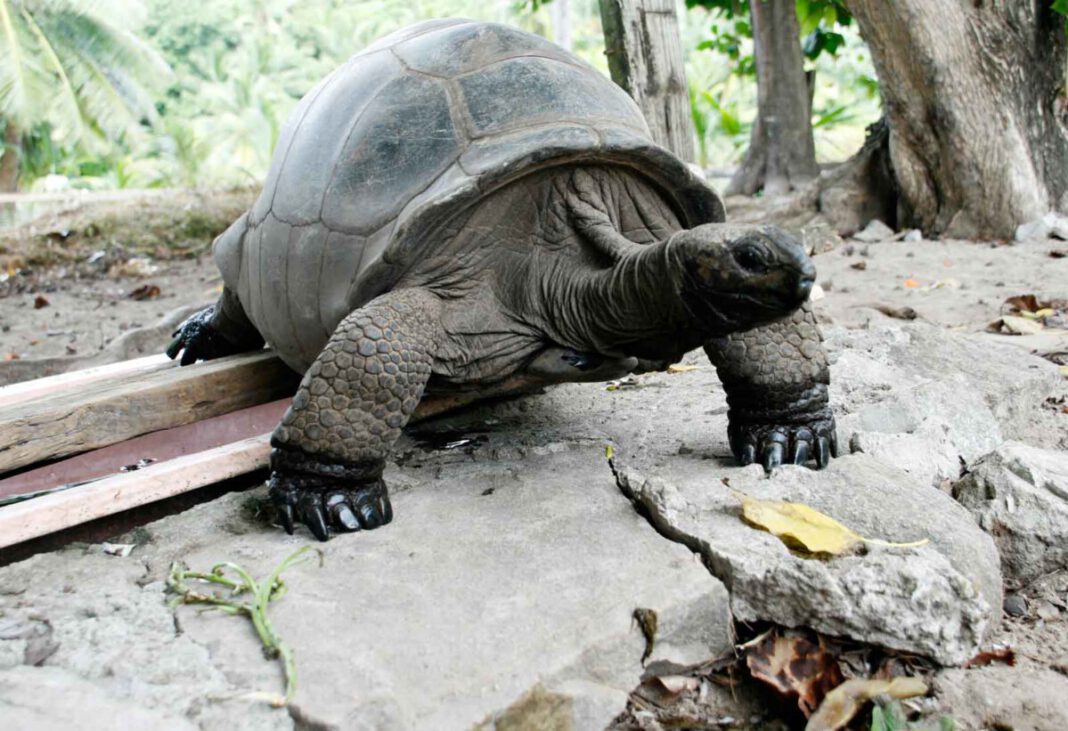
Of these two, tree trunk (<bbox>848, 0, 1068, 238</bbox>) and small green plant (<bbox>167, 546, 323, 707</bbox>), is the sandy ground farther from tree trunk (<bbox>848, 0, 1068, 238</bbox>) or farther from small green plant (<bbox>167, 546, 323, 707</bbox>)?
small green plant (<bbox>167, 546, 323, 707</bbox>)

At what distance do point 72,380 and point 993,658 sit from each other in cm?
310

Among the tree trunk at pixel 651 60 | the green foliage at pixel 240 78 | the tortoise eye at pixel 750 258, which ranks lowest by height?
the green foliage at pixel 240 78

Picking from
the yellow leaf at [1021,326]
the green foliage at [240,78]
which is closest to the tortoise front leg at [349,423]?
the yellow leaf at [1021,326]

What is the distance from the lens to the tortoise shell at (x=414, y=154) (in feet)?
8.21

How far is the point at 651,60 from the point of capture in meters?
4.06

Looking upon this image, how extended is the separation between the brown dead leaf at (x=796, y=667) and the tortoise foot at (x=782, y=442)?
647 millimetres

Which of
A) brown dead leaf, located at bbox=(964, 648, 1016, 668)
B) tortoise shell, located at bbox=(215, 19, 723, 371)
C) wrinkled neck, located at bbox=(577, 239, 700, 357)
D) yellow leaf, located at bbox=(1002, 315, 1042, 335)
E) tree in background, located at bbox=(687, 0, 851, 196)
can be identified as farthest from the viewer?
tree in background, located at bbox=(687, 0, 851, 196)

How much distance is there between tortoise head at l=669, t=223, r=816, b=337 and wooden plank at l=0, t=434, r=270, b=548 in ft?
4.11

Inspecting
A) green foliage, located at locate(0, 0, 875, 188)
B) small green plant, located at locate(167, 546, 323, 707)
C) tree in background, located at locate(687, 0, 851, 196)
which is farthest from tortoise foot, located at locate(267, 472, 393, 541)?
green foliage, located at locate(0, 0, 875, 188)

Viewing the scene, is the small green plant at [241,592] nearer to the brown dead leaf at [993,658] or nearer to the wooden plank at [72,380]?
the brown dead leaf at [993,658]

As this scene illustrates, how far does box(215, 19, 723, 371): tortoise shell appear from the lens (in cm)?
250

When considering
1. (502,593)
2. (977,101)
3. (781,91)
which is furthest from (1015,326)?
(781,91)

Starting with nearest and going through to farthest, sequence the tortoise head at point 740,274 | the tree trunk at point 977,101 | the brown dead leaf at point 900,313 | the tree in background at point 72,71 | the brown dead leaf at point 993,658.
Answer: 1. the brown dead leaf at point 993,658
2. the tortoise head at point 740,274
3. the brown dead leaf at point 900,313
4. the tree trunk at point 977,101
5. the tree in background at point 72,71

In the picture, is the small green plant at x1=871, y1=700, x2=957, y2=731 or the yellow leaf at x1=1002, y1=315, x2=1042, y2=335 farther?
the yellow leaf at x1=1002, y1=315, x2=1042, y2=335
